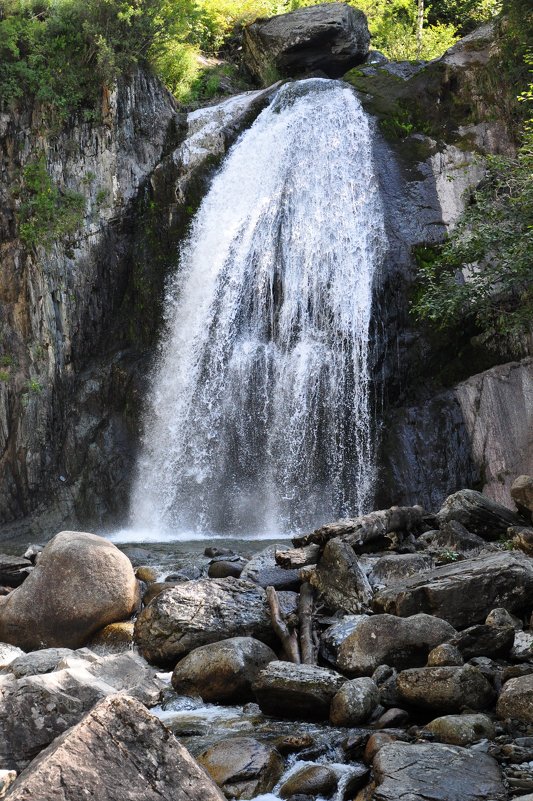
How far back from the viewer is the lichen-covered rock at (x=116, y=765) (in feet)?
10.0

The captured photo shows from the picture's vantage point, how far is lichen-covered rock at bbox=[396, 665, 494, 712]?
5699 mm

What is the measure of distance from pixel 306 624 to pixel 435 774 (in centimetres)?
337

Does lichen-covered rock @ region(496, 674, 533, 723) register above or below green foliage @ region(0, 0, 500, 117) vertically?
below

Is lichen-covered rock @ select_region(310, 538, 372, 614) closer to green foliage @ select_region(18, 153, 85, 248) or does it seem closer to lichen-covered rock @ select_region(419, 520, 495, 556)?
lichen-covered rock @ select_region(419, 520, 495, 556)

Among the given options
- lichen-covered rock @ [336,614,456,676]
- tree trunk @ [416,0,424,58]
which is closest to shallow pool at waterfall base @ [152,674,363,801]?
lichen-covered rock @ [336,614,456,676]

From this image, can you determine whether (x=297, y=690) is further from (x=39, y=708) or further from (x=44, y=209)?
(x=44, y=209)

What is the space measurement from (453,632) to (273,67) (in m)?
20.7

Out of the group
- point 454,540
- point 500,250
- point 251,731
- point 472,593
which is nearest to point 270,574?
point 454,540

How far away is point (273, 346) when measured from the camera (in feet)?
55.0

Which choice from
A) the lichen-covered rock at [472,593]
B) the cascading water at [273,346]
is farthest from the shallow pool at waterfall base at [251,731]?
the cascading water at [273,346]

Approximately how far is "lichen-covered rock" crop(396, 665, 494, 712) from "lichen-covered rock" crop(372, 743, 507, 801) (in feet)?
2.17

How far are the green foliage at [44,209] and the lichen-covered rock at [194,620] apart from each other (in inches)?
521

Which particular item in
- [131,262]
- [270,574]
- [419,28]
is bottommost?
[270,574]

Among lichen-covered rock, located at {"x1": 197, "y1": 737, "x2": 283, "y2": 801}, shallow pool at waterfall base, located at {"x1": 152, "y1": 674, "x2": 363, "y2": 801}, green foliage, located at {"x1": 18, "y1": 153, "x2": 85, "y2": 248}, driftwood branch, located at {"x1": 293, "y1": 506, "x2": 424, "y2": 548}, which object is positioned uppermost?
green foliage, located at {"x1": 18, "y1": 153, "x2": 85, "y2": 248}
